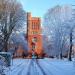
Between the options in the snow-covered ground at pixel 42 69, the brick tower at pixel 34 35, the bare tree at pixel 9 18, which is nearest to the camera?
the snow-covered ground at pixel 42 69

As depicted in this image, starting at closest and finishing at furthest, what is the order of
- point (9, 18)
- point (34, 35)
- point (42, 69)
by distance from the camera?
point (42, 69)
point (9, 18)
point (34, 35)

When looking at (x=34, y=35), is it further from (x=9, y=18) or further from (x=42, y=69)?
(x=42, y=69)

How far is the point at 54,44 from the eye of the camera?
72188mm

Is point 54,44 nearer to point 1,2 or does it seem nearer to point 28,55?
point 1,2

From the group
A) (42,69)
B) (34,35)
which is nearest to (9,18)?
(42,69)

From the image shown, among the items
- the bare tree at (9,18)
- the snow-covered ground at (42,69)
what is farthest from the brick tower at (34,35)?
the snow-covered ground at (42,69)

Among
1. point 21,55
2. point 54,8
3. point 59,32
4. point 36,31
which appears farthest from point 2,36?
point 36,31

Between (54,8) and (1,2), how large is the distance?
22.5 meters

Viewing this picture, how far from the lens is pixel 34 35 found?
132625 mm

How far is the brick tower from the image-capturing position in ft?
406

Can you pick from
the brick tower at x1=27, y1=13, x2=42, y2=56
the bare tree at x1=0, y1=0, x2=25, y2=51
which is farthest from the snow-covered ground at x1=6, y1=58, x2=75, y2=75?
the brick tower at x1=27, y1=13, x2=42, y2=56

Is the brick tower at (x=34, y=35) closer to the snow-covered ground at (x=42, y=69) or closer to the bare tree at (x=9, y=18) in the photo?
the bare tree at (x=9, y=18)

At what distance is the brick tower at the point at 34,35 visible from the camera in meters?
124

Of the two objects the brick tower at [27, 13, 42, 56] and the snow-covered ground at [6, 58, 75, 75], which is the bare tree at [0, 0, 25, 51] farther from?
the brick tower at [27, 13, 42, 56]
